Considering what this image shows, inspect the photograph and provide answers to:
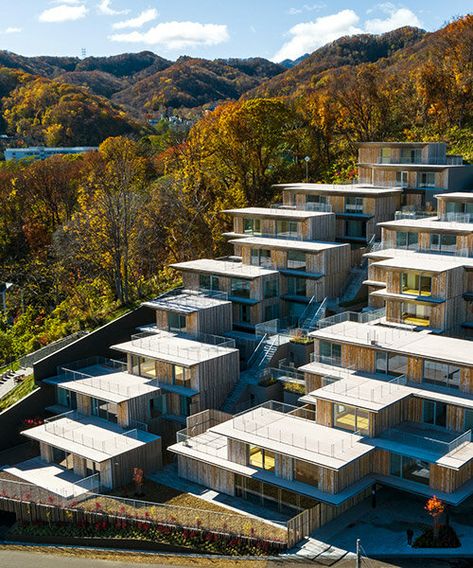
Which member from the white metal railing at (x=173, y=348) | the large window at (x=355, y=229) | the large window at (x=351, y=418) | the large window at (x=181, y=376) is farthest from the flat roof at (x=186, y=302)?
the large window at (x=351, y=418)

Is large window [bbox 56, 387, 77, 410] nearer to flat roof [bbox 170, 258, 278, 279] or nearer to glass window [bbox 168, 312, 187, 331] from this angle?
glass window [bbox 168, 312, 187, 331]

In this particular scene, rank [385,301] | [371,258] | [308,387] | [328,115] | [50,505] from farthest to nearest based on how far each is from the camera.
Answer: [328,115]
[371,258]
[385,301]
[308,387]
[50,505]

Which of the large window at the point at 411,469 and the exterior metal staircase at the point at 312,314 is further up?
the exterior metal staircase at the point at 312,314

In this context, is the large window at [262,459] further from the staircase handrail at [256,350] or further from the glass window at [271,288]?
the glass window at [271,288]

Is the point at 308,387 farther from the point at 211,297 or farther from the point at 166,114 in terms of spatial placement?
the point at 166,114

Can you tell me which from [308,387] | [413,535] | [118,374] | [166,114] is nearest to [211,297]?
[118,374]

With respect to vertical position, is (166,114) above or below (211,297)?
above

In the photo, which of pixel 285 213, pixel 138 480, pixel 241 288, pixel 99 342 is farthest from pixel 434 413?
pixel 99 342
